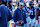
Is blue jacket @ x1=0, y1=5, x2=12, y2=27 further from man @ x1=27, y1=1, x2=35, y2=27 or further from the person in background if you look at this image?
man @ x1=27, y1=1, x2=35, y2=27

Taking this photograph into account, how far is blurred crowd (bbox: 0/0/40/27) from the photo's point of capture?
1.61m

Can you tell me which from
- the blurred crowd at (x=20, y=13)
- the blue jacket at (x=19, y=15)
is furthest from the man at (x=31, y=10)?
the blue jacket at (x=19, y=15)

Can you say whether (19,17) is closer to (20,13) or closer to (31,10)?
(20,13)

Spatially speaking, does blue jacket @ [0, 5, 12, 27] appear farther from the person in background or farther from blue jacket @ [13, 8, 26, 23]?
blue jacket @ [13, 8, 26, 23]

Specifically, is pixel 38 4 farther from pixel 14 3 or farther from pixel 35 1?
pixel 14 3

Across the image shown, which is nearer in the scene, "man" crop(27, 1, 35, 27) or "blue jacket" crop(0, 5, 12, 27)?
"blue jacket" crop(0, 5, 12, 27)

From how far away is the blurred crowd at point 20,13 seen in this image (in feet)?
5.29

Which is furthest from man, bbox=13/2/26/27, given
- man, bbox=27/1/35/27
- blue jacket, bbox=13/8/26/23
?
man, bbox=27/1/35/27

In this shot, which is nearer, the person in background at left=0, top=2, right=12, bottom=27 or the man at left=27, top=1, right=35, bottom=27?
the person in background at left=0, top=2, right=12, bottom=27

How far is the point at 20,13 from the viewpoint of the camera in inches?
67.8

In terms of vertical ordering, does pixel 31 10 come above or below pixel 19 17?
above

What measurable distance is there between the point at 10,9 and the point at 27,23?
467mm

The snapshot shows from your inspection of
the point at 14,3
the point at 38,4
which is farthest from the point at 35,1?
the point at 14,3

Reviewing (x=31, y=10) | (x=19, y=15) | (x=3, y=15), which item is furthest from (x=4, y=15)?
(x=31, y=10)
